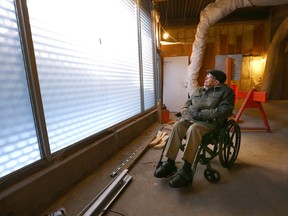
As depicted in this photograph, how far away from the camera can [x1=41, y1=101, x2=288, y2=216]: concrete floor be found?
1495 mm

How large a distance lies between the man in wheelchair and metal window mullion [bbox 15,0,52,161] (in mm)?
1135

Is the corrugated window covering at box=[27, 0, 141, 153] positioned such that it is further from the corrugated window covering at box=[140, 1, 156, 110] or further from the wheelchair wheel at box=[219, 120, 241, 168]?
the wheelchair wheel at box=[219, 120, 241, 168]

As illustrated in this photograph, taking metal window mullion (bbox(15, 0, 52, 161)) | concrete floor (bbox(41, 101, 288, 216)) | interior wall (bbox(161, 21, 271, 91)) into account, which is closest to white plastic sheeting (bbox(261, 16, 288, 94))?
interior wall (bbox(161, 21, 271, 91))

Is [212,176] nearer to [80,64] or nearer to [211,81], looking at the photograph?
[211,81]

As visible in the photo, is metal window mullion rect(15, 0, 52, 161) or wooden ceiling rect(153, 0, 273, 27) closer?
metal window mullion rect(15, 0, 52, 161)

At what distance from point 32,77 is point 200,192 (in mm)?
1784

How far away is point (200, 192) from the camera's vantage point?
172 cm

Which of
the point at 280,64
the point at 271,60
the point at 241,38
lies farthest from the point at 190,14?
the point at 280,64

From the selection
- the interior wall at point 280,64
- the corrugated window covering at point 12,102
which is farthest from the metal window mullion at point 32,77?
the interior wall at point 280,64

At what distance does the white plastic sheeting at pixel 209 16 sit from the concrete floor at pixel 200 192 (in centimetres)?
294

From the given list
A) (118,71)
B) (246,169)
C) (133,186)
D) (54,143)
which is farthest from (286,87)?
(54,143)

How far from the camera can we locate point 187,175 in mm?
1727

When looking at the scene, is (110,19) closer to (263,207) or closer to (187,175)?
(187,175)

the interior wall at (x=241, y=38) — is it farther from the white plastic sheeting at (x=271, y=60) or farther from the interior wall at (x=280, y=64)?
the white plastic sheeting at (x=271, y=60)
